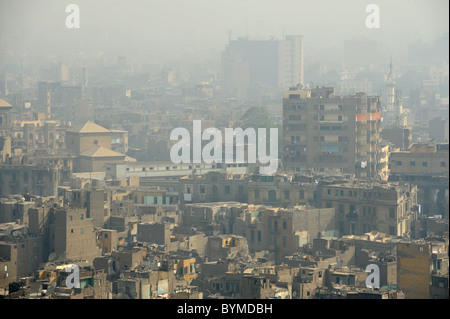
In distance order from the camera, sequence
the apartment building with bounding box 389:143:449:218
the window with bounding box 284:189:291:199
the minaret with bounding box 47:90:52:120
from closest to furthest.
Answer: the window with bounding box 284:189:291:199, the apartment building with bounding box 389:143:449:218, the minaret with bounding box 47:90:52:120

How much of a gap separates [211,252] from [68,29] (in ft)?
201

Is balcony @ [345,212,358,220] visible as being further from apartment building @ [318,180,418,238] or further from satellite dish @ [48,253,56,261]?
satellite dish @ [48,253,56,261]

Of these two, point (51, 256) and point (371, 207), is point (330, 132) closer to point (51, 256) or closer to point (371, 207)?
point (371, 207)

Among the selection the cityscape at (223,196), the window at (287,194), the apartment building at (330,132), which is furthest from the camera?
the apartment building at (330,132)

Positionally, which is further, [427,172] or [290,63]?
[290,63]

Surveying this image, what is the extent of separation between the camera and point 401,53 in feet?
314

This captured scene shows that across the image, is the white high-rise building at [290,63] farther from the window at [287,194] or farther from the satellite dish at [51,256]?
the satellite dish at [51,256]

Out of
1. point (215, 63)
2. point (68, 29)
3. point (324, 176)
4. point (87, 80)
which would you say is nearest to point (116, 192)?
point (324, 176)

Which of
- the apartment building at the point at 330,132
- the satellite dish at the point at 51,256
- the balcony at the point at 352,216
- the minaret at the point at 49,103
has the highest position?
the minaret at the point at 49,103

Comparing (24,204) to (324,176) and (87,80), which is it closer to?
(324,176)

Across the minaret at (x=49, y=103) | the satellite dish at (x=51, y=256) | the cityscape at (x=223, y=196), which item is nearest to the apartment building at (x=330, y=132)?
the cityscape at (x=223, y=196)

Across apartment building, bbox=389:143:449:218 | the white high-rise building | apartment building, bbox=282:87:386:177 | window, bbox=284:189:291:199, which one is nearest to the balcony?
window, bbox=284:189:291:199

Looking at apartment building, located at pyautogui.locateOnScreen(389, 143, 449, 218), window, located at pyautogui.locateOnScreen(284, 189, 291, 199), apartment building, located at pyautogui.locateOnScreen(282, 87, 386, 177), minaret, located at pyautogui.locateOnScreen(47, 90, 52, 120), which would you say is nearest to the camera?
window, located at pyautogui.locateOnScreen(284, 189, 291, 199)

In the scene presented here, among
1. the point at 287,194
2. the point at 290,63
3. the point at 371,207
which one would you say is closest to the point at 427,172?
the point at 287,194
